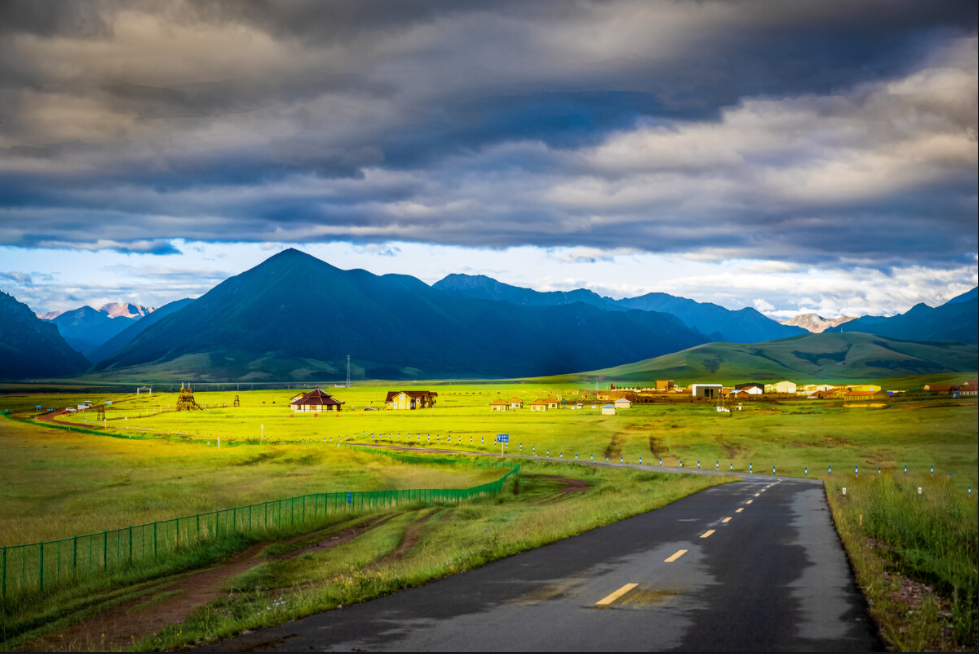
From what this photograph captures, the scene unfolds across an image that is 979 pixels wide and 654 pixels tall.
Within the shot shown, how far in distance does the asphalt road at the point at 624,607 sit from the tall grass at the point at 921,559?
1.65 ft

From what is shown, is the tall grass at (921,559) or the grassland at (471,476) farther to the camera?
the grassland at (471,476)

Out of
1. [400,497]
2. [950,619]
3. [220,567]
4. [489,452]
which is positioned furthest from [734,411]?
[950,619]

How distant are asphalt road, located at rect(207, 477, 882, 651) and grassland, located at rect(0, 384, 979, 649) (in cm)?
89

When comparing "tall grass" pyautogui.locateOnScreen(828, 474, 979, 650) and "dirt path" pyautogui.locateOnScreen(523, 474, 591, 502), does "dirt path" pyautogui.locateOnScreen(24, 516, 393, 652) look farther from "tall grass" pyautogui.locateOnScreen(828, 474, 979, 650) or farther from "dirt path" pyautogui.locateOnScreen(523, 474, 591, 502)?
"dirt path" pyautogui.locateOnScreen(523, 474, 591, 502)

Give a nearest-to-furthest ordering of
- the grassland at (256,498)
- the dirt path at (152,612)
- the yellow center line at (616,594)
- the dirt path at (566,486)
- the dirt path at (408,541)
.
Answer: the yellow center line at (616,594) < the dirt path at (152,612) < the grassland at (256,498) < the dirt path at (408,541) < the dirt path at (566,486)

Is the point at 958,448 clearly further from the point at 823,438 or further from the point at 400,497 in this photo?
the point at 400,497

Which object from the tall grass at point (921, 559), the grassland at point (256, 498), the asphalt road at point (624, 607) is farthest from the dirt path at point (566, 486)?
the asphalt road at point (624, 607)

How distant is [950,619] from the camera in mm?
13023

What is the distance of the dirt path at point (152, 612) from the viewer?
20203 mm

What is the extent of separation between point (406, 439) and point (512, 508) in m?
72.0

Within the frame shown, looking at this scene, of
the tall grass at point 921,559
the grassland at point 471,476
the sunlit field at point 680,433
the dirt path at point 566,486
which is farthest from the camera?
the sunlit field at point 680,433

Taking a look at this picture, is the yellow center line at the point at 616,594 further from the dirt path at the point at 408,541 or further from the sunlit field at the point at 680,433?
the sunlit field at the point at 680,433

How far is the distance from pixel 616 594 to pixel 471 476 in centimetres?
6014

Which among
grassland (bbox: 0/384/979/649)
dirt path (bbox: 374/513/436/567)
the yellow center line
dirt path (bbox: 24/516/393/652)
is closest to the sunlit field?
grassland (bbox: 0/384/979/649)
